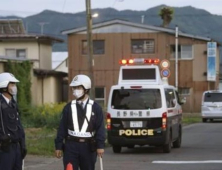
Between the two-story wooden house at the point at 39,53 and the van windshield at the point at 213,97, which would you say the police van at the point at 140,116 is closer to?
the van windshield at the point at 213,97

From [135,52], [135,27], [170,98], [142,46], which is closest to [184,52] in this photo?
[142,46]

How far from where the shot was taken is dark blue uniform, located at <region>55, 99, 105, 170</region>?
9188mm

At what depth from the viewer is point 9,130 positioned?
9367 mm

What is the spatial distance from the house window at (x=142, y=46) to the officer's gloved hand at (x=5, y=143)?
42.2m

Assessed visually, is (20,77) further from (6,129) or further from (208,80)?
(6,129)

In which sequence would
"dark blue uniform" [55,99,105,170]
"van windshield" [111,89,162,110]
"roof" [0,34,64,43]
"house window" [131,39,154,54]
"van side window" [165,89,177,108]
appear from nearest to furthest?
"dark blue uniform" [55,99,105,170] < "van windshield" [111,89,162,110] < "van side window" [165,89,177,108] < "roof" [0,34,64,43] < "house window" [131,39,154,54]

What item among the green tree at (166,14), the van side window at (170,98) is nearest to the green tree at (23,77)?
the van side window at (170,98)

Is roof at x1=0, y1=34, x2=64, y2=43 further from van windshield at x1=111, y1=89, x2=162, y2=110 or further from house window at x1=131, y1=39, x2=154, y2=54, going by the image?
van windshield at x1=111, y1=89, x2=162, y2=110

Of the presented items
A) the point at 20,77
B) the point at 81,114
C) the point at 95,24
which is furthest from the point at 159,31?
the point at 81,114

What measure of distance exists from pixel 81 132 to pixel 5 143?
110 centimetres

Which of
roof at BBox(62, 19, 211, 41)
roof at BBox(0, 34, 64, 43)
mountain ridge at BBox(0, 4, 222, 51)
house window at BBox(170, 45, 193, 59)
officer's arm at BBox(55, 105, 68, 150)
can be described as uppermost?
mountain ridge at BBox(0, 4, 222, 51)

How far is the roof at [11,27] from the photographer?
51.8 m

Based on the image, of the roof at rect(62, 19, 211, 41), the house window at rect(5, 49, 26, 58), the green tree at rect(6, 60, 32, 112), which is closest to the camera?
the green tree at rect(6, 60, 32, 112)

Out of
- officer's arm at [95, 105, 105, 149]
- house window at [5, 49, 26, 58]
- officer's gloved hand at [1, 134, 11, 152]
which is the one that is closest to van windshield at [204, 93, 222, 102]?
house window at [5, 49, 26, 58]
